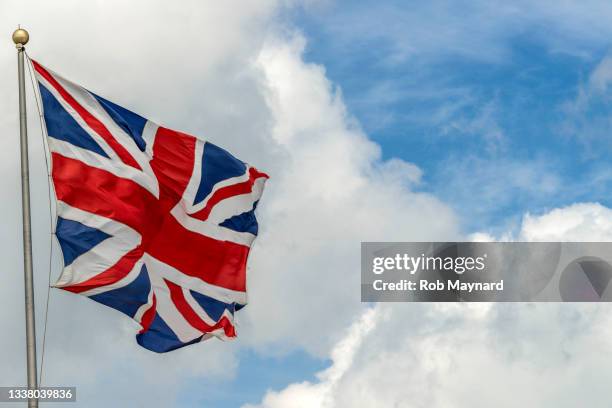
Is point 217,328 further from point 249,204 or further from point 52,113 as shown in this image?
point 52,113

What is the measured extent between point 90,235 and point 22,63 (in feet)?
19.0

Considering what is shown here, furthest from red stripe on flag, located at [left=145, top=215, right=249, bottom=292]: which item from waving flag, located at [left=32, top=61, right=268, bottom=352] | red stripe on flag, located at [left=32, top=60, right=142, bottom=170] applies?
red stripe on flag, located at [left=32, top=60, right=142, bottom=170]

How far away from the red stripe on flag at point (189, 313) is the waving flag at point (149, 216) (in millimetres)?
45

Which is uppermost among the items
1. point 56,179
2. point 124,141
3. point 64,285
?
point 124,141

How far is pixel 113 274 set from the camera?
129ft

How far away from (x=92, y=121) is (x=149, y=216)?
4.03 meters

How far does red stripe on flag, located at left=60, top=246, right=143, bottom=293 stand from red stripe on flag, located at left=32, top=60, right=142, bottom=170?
3.12 m

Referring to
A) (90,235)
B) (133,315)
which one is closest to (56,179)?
(90,235)

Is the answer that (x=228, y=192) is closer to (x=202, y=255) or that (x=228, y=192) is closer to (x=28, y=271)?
(x=202, y=255)

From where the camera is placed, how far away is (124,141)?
1628 inches

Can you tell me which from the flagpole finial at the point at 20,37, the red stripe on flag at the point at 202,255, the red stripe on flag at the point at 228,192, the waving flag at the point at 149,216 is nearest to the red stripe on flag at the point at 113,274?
the waving flag at the point at 149,216

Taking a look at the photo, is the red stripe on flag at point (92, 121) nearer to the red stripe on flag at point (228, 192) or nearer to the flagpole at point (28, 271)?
the flagpole at point (28, 271)

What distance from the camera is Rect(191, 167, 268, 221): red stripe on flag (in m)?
44.7

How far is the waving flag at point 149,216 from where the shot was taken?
38.7 m
